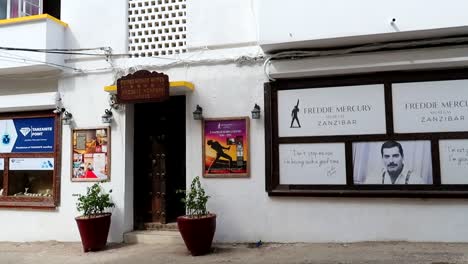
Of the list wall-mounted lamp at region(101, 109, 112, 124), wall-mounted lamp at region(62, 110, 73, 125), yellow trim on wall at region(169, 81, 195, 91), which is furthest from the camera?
wall-mounted lamp at region(62, 110, 73, 125)

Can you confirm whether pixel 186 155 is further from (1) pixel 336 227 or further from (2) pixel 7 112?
(2) pixel 7 112

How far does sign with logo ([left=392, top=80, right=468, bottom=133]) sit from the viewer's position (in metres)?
7.29

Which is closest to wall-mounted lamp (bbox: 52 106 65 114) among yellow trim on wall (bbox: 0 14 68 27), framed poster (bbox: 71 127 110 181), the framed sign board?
framed poster (bbox: 71 127 110 181)

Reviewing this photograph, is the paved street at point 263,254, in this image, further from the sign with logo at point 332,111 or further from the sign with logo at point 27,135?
the sign with logo at point 27,135

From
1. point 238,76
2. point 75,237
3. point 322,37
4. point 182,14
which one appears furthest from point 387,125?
point 75,237

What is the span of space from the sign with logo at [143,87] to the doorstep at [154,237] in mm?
2558

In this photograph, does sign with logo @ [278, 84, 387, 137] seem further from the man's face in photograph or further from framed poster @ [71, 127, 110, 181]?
framed poster @ [71, 127, 110, 181]

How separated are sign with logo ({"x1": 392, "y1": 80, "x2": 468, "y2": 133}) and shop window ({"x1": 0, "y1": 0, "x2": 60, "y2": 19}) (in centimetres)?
756

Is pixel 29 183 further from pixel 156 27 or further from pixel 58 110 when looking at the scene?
pixel 156 27

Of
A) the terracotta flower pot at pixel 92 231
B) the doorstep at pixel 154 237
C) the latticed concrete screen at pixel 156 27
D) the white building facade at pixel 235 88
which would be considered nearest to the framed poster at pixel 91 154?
the white building facade at pixel 235 88

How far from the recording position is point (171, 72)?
28.1ft

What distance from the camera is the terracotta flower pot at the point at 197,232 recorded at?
716cm

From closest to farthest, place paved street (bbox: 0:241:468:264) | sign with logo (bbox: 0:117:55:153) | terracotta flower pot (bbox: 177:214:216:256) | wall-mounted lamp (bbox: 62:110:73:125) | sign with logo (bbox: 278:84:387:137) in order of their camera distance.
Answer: paved street (bbox: 0:241:468:264) → terracotta flower pot (bbox: 177:214:216:256) → sign with logo (bbox: 278:84:387:137) → wall-mounted lamp (bbox: 62:110:73:125) → sign with logo (bbox: 0:117:55:153)

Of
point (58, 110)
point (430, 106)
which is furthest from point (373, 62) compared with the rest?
point (58, 110)
